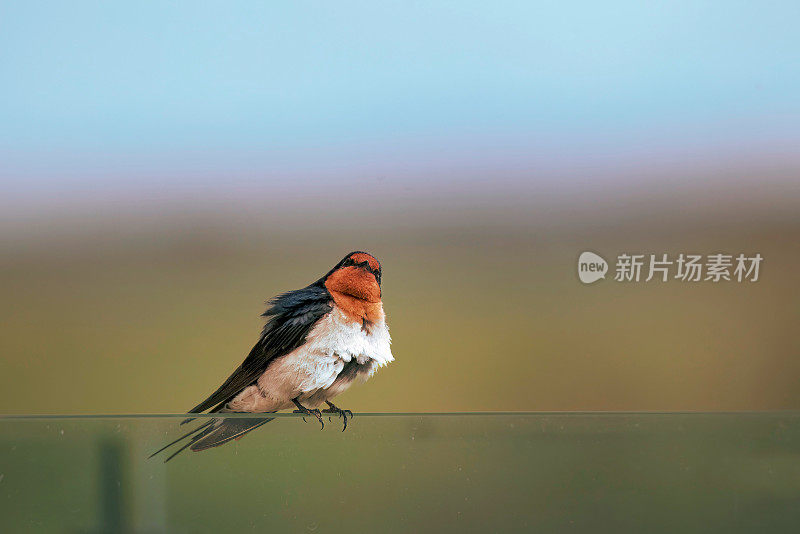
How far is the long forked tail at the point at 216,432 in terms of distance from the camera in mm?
1079

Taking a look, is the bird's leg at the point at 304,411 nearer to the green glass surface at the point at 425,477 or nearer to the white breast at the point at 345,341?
the white breast at the point at 345,341

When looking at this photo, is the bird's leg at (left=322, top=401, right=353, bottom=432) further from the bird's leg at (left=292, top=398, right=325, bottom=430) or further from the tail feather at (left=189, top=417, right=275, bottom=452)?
the tail feather at (left=189, top=417, right=275, bottom=452)

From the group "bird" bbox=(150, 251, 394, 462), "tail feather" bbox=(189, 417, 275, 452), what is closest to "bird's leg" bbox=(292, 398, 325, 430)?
"bird" bbox=(150, 251, 394, 462)

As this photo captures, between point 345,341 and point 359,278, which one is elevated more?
point 359,278

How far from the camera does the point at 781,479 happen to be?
1057mm

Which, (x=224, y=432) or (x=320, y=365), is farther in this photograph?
(x=320, y=365)

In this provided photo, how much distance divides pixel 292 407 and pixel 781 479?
2.25 feet

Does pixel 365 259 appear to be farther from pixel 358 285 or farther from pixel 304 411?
pixel 304 411

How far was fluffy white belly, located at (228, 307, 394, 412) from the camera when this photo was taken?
1.29 meters

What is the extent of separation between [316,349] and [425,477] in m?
0.31

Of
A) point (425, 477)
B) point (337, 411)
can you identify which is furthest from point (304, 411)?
point (425, 477)

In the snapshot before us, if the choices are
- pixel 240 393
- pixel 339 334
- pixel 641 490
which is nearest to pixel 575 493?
pixel 641 490

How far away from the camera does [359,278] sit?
1345 millimetres

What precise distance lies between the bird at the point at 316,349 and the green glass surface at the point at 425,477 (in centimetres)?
19
